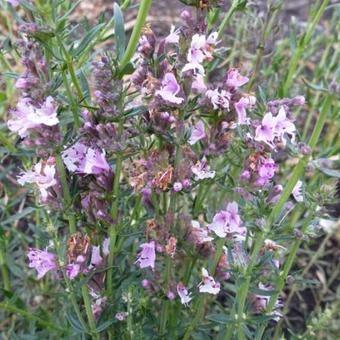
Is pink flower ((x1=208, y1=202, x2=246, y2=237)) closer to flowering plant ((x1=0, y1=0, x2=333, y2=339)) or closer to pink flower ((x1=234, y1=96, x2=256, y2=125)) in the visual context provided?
flowering plant ((x1=0, y1=0, x2=333, y2=339))

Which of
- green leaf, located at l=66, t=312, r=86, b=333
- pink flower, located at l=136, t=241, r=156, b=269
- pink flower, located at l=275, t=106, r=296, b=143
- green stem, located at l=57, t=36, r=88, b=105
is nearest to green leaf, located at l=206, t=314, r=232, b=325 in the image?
pink flower, located at l=136, t=241, r=156, b=269

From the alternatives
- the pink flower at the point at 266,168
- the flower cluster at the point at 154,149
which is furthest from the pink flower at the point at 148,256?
the pink flower at the point at 266,168

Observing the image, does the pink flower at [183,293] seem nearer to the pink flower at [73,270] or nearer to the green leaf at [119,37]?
the pink flower at [73,270]

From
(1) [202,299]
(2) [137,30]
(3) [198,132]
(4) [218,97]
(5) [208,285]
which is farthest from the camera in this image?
(1) [202,299]

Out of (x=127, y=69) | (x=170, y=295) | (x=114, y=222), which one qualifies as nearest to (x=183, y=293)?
(x=170, y=295)

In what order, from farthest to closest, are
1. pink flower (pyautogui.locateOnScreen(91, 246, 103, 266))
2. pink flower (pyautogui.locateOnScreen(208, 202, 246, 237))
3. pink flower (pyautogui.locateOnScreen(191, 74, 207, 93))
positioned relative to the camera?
pink flower (pyautogui.locateOnScreen(91, 246, 103, 266)) < pink flower (pyautogui.locateOnScreen(208, 202, 246, 237)) < pink flower (pyautogui.locateOnScreen(191, 74, 207, 93))

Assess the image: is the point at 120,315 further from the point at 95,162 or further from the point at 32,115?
the point at 32,115

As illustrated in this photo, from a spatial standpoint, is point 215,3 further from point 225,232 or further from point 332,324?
point 332,324

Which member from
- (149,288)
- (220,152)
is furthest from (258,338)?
(220,152)
